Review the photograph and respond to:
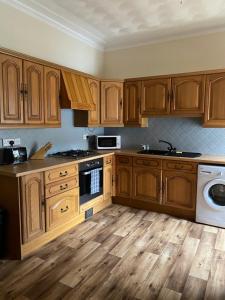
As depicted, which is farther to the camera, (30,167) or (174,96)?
(174,96)

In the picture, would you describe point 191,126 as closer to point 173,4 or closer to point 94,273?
point 173,4

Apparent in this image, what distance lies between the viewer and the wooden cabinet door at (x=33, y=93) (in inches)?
103

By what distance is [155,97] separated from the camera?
357cm

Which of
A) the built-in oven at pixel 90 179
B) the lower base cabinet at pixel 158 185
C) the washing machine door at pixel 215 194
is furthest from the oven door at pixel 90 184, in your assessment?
the washing machine door at pixel 215 194

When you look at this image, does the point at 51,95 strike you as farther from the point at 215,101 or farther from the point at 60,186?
the point at 215,101

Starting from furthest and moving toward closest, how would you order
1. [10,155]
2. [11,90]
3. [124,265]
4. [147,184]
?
1. [147,184]
2. [10,155]
3. [11,90]
4. [124,265]

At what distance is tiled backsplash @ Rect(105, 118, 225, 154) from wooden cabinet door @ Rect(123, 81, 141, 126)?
32 centimetres

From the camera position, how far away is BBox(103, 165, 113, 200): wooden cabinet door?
3572 mm

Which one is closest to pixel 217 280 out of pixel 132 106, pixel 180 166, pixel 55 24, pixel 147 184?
pixel 180 166

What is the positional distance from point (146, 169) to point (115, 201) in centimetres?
83

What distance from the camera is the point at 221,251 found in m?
2.44

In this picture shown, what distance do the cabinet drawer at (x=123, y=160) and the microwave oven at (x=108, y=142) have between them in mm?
310

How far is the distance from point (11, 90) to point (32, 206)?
1239mm

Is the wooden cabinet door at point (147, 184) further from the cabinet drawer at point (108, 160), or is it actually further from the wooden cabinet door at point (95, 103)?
the wooden cabinet door at point (95, 103)
